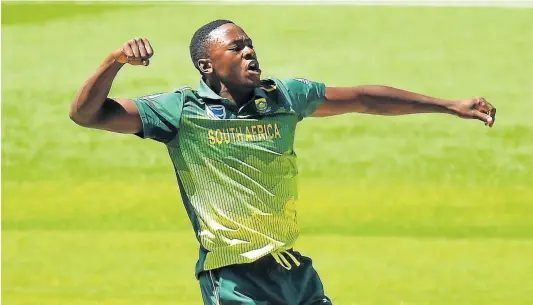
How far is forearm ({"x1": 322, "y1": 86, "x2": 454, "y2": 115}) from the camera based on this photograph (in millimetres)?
5492

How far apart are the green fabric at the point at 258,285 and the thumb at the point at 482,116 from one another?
3.49ft

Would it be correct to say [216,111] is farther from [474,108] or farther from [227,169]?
[474,108]

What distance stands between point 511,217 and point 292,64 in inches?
118

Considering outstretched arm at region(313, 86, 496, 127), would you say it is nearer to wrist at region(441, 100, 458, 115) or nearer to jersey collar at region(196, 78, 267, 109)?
wrist at region(441, 100, 458, 115)

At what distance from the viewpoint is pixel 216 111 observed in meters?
5.09

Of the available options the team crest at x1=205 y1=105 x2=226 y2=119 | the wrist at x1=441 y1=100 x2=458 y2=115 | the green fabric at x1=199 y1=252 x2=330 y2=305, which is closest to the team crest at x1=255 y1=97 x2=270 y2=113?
the team crest at x1=205 y1=105 x2=226 y2=119

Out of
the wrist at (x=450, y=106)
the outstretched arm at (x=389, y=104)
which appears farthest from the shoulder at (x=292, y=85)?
the wrist at (x=450, y=106)

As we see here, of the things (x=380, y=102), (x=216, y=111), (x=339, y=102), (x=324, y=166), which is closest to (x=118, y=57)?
(x=216, y=111)

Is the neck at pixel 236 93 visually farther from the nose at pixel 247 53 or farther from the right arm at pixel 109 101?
the right arm at pixel 109 101

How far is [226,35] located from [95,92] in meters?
0.67

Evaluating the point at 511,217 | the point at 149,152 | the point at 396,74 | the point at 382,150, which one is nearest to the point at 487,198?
the point at 511,217

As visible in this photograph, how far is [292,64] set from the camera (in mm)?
12133

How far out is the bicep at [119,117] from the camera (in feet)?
16.0

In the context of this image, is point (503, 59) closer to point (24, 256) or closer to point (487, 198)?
point (487, 198)
